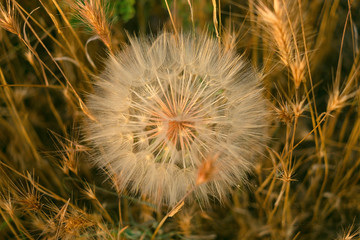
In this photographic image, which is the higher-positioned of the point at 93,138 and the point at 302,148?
the point at 93,138

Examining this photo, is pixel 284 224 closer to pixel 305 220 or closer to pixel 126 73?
pixel 305 220

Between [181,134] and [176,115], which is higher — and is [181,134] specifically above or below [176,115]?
below

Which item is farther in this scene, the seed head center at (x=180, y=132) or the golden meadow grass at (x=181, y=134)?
the seed head center at (x=180, y=132)

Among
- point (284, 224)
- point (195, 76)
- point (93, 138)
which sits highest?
point (195, 76)

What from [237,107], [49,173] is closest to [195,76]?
[237,107]

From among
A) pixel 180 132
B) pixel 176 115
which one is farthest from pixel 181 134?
pixel 176 115

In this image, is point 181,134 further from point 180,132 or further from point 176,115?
point 176,115

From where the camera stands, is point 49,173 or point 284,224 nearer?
point 284,224

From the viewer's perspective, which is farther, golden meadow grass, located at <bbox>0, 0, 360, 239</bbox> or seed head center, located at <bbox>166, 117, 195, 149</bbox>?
seed head center, located at <bbox>166, 117, 195, 149</bbox>
